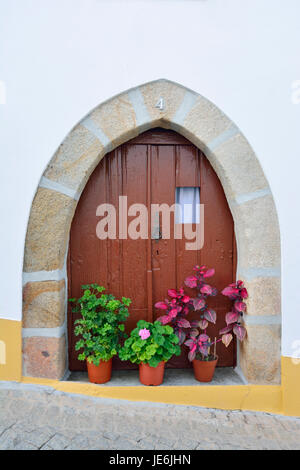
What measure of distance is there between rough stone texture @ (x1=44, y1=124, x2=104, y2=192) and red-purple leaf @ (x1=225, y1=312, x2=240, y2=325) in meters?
1.32

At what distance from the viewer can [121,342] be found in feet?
7.89

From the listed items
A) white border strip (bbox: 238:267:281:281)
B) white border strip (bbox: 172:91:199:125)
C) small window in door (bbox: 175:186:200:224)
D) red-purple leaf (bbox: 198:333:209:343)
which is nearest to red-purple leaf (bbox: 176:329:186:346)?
red-purple leaf (bbox: 198:333:209:343)

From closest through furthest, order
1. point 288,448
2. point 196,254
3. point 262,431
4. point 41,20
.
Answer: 1. point 288,448
2. point 262,431
3. point 41,20
4. point 196,254

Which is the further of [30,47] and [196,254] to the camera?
[196,254]

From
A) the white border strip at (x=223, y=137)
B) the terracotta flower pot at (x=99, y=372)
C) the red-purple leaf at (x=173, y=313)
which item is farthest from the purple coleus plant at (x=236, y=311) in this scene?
the white border strip at (x=223, y=137)

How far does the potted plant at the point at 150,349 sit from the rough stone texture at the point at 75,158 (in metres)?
1.05

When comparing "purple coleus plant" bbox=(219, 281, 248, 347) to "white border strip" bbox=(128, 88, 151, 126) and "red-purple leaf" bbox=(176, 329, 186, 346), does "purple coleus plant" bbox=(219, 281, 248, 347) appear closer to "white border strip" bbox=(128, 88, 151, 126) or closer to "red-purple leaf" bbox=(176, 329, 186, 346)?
"red-purple leaf" bbox=(176, 329, 186, 346)

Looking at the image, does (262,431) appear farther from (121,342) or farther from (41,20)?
(41,20)

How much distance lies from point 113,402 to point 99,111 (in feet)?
6.18

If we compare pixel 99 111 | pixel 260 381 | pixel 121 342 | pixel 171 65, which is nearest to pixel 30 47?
pixel 99 111

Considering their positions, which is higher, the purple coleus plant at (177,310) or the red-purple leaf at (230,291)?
the red-purple leaf at (230,291)

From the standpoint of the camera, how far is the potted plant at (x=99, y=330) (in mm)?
2115

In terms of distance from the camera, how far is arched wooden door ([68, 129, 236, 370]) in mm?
2365

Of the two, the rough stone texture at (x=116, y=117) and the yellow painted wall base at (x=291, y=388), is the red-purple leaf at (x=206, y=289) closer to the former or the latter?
the yellow painted wall base at (x=291, y=388)
